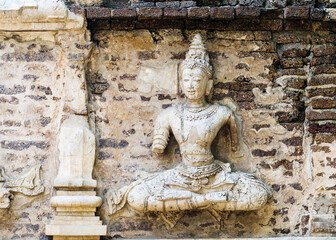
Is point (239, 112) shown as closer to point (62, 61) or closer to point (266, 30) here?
point (266, 30)

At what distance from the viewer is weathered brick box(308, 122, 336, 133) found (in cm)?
713

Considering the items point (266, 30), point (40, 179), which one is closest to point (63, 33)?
point (40, 179)

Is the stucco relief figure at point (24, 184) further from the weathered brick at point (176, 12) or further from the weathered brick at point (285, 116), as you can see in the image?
the weathered brick at point (285, 116)

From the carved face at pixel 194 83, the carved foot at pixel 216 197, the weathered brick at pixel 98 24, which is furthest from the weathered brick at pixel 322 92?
the weathered brick at pixel 98 24

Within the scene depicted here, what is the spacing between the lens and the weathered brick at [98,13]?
7.10m

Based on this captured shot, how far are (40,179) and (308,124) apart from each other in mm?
2324

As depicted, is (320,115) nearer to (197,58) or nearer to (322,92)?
(322,92)

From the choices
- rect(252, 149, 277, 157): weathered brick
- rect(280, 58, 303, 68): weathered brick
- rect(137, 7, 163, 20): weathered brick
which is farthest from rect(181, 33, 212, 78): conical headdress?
rect(252, 149, 277, 157): weathered brick

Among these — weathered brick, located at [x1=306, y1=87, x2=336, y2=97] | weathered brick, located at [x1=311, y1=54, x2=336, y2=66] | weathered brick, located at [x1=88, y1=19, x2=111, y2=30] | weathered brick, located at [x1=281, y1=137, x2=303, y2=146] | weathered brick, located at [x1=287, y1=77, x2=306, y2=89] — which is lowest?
weathered brick, located at [x1=281, y1=137, x2=303, y2=146]

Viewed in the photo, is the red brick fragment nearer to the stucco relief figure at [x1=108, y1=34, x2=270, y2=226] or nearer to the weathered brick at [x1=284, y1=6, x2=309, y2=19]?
the stucco relief figure at [x1=108, y1=34, x2=270, y2=226]

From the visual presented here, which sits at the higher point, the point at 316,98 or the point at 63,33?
the point at 63,33

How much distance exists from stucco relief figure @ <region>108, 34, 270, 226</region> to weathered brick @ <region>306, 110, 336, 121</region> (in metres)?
0.65

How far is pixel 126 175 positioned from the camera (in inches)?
283

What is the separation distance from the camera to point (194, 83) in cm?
711
